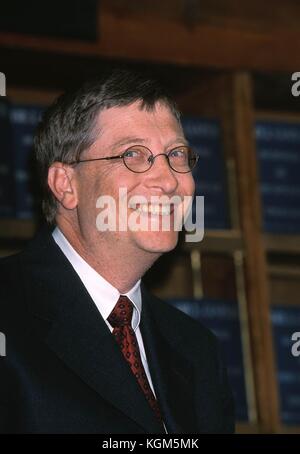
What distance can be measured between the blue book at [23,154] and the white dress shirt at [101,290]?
2.39 ft

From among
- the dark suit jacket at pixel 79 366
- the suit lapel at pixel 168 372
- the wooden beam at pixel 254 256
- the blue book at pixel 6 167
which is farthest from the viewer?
the wooden beam at pixel 254 256

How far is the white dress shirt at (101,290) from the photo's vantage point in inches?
73.8

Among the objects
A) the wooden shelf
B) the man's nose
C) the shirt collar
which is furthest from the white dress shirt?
the wooden shelf

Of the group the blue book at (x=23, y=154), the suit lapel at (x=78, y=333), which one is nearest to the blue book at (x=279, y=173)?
the blue book at (x=23, y=154)

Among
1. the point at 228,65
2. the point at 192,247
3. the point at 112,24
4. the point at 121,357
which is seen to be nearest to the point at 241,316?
the point at 192,247

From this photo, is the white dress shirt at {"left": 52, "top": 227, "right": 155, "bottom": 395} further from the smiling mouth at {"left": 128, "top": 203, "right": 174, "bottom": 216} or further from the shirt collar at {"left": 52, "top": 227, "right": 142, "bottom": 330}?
the smiling mouth at {"left": 128, "top": 203, "right": 174, "bottom": 216}

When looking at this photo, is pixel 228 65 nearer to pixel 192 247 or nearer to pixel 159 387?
pixel 192 247

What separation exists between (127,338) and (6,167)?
934 millimetres

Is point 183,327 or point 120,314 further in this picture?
point 183,327

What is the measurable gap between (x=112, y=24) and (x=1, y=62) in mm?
335

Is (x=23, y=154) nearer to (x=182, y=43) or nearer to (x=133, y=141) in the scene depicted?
(x=182, y=43)

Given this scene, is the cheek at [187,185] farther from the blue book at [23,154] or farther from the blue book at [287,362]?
the blue book at [287,362]

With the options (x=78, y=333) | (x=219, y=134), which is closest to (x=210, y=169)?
(x=219, y=134)

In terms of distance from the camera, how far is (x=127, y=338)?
1.87 m
